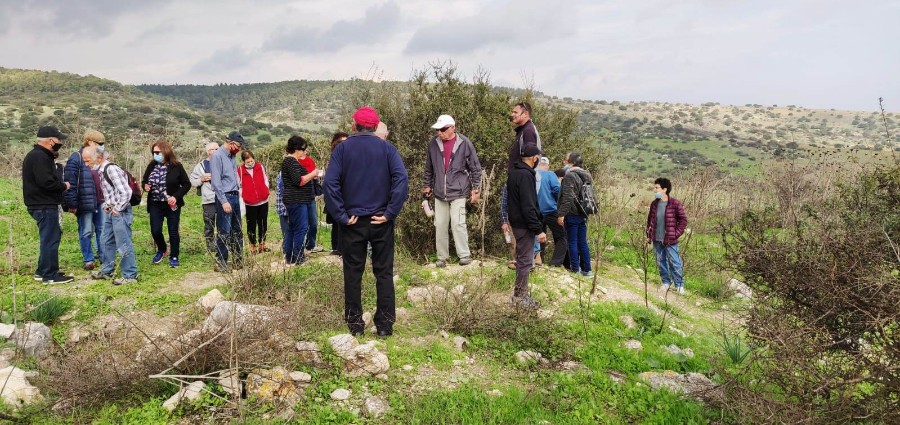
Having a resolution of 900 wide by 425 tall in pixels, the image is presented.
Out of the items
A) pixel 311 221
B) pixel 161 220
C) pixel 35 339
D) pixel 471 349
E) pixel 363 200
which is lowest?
pixel 471 349

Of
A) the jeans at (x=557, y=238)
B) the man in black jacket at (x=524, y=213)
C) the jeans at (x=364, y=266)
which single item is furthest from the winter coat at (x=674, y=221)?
the jeans at (x=364, y=266)

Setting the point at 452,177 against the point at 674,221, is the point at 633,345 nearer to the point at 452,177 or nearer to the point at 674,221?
the point at 674,221

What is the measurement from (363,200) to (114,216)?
3.88 m

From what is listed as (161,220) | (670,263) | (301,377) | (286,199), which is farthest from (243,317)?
(670,263)

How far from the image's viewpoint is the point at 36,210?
602 cm

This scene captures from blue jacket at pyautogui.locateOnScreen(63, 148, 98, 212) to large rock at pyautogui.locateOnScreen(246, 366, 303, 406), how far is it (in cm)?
469

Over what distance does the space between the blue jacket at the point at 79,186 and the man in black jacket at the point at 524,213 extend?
5671 millimetres

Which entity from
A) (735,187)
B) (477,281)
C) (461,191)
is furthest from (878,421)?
(735,187)

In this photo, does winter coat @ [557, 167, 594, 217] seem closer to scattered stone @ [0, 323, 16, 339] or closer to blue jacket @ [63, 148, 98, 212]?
scattered stone @ [0, 323, 16, 339]

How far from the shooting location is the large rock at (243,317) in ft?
12.6

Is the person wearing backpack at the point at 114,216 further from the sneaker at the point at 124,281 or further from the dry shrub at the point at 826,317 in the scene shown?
the dry shrub at the point at 826,317

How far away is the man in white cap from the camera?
21.9ft

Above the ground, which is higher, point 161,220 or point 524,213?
point 524,213

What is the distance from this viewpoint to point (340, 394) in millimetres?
3682
